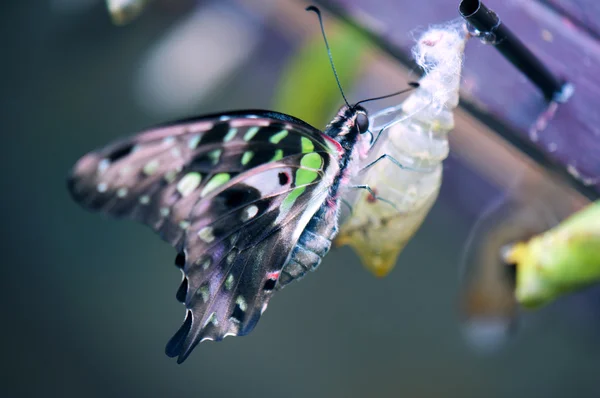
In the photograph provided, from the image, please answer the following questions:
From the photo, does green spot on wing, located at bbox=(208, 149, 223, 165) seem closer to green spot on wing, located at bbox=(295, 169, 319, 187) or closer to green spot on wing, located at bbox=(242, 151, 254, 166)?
green spot on wing, located at bbox=(242, 151, 254, 166)

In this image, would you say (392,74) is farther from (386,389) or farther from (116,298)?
(116,298)

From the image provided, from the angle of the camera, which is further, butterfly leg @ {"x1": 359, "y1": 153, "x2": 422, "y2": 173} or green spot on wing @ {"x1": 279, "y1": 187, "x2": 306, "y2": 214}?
green spot on wing @ {"x1": 279, "y1": 187, "x2": 306, "y2": 214}

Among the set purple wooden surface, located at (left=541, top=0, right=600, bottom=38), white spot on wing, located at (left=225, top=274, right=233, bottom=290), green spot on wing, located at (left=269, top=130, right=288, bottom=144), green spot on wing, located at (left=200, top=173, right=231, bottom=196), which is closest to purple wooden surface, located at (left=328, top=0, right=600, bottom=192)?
purple wooden surface, located at (left=541, top=0, right=600, bottom=38)

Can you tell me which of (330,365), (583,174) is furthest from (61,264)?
(583,174)

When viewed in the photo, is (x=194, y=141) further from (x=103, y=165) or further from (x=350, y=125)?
(x=350, y=125)

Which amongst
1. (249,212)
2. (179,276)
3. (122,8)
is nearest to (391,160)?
(249,212)

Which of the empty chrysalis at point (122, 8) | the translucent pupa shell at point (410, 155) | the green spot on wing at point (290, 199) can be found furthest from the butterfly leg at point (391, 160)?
the empty chrysalis at point (122, 8)
